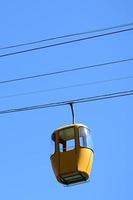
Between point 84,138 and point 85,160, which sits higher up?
point 84,138

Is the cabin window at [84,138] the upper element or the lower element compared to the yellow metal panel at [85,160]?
upper

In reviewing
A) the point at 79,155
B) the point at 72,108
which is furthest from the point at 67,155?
the point at 72,108

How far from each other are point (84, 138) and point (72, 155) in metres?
0.73

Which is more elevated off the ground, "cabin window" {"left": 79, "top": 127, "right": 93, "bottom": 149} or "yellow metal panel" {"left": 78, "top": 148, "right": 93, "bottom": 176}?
"cabin window" {"left": 79, "top": 127, "right": 93, "bottom": 149}

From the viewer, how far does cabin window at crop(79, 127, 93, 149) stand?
826 inches

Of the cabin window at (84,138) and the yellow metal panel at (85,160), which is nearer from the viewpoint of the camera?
the yellow metal panel at (85,160)

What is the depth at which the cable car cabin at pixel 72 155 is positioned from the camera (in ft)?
66.8

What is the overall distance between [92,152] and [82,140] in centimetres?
41

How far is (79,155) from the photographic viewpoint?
20.6 m

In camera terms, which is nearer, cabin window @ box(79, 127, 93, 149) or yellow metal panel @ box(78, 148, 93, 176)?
yellow metal panel @ box(78, 148, 93, 176)

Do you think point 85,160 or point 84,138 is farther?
point 84,138

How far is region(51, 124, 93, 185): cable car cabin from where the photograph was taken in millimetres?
20375

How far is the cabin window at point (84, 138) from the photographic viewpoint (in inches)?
826

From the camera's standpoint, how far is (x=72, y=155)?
20.6 m
